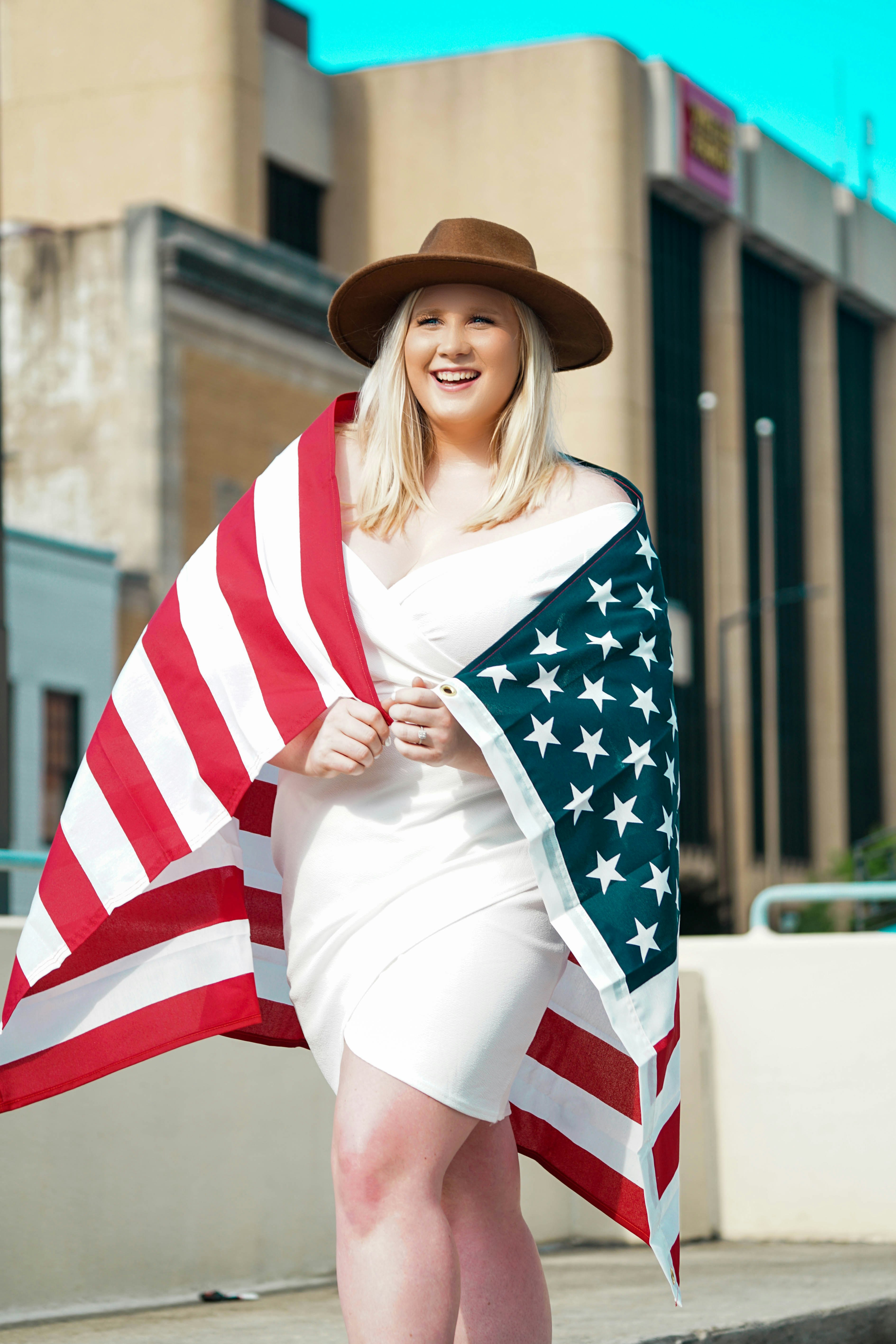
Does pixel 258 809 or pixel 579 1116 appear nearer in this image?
pixel 579 1116

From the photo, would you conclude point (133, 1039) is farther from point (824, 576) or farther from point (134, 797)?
point (824, 576)

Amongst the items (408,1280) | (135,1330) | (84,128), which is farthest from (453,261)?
(84,128)

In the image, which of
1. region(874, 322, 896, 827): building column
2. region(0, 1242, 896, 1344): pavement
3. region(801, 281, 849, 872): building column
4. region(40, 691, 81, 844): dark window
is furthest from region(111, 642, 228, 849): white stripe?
region(874, 322, 896, 827): building column

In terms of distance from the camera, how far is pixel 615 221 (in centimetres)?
4400

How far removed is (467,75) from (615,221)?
505cm

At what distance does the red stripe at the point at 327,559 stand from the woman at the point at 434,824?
0.15ft

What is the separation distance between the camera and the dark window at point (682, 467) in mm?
46031

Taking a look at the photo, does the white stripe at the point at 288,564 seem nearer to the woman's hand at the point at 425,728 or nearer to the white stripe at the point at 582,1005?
the woman's hand at the point at 425,728

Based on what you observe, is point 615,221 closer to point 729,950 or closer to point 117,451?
point 117,451

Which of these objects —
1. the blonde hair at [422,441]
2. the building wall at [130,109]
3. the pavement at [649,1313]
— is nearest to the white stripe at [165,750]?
the blonde hair at [422,441]

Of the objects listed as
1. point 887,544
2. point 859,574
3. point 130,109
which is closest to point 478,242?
point 130,109

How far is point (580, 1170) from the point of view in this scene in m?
3.50

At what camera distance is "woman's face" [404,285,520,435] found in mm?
3424

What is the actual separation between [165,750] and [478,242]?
1.02m
